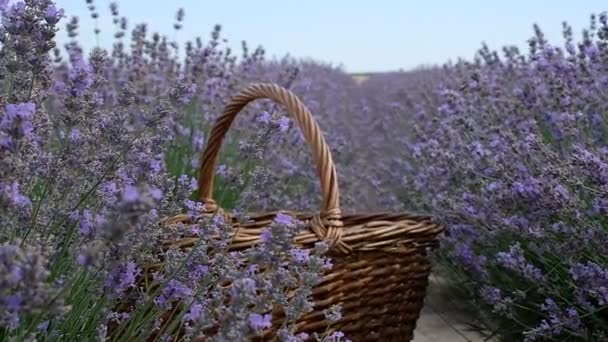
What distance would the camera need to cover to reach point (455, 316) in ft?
8.21

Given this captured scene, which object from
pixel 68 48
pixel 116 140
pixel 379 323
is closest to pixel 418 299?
pixel 379 323

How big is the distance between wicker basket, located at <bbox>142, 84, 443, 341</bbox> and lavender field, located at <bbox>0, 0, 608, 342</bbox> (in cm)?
8

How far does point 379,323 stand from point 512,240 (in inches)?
17.1

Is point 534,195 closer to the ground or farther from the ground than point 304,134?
closer to the ground

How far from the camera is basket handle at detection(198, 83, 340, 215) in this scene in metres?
1.61

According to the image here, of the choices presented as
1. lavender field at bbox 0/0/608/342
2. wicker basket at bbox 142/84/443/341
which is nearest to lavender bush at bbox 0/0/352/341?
lavender field at bbox 0/0/608/342

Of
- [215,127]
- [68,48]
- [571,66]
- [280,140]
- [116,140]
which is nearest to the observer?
[116,140]

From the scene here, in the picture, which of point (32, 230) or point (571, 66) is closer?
point (32, 230)

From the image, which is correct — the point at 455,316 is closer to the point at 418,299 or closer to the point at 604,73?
the point at 418,299

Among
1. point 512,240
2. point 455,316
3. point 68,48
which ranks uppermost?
point 68,48

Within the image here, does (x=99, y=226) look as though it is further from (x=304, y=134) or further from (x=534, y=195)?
(x=534, y=195)

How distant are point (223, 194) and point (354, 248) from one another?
0.29 metres

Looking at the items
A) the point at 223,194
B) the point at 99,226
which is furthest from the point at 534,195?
the point at 99,226

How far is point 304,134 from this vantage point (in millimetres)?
1664
